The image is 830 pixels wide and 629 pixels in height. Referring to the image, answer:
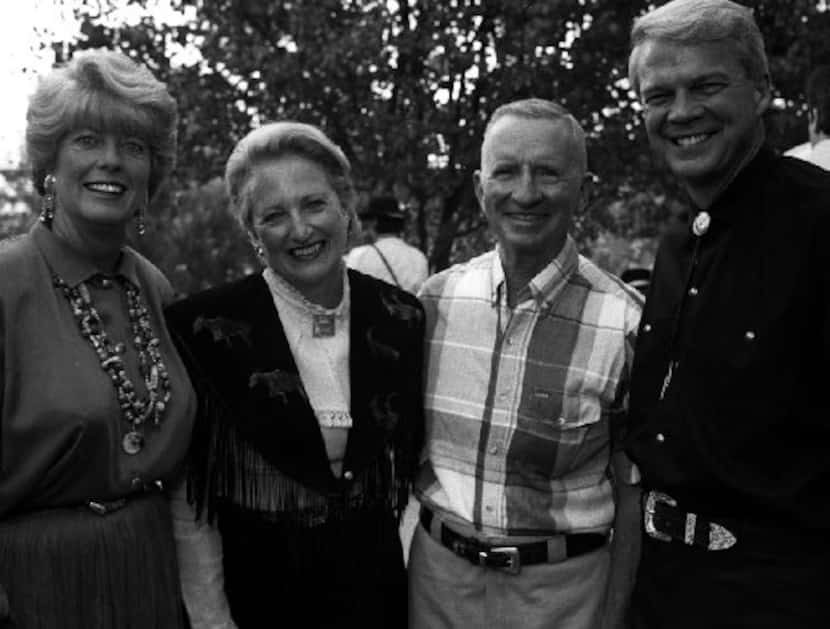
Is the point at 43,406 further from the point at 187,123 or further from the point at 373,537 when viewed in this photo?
the point at 187,123

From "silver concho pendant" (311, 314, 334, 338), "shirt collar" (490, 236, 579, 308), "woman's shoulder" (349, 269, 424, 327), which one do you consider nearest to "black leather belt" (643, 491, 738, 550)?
"shirt collar" (490, 236, 579, 308)

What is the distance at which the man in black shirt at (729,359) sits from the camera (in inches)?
89.7

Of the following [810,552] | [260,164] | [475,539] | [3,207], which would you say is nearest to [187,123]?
[260,164]

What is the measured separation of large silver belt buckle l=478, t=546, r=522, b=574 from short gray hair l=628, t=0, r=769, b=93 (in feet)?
4.46

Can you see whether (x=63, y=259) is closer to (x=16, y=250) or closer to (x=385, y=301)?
Answer: (x=16, y=250)

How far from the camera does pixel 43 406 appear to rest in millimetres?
2365

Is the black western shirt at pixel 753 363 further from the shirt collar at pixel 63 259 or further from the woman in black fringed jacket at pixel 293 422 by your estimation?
the shirt collar at pixel 63 259

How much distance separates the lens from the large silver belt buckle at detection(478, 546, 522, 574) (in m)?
2.80

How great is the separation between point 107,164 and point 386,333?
2.94 ft

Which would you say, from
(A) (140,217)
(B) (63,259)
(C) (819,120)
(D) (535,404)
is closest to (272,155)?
(A) (140,217)

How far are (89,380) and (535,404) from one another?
3.84 feet

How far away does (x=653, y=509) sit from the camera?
2.53 meters

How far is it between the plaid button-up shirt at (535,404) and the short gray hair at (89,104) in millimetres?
1066

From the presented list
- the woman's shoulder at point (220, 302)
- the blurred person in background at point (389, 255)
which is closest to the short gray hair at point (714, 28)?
the woman's shoulder at point (220, 302)
